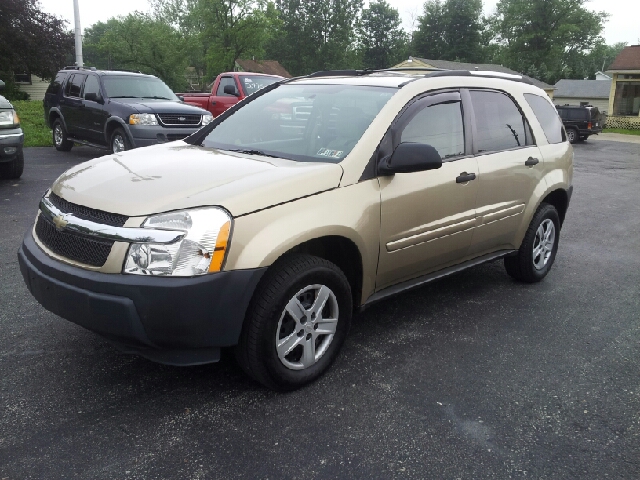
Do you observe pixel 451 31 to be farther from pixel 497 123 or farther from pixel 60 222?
pixel 60 222

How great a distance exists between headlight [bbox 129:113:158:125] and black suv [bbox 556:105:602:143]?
22.3 m

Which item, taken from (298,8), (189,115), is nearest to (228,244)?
Answer: (189,115)

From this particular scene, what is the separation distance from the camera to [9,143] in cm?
875

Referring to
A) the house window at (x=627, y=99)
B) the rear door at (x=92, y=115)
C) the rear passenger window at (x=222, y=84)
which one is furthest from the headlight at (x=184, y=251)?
the house window at (x=627, y=99)

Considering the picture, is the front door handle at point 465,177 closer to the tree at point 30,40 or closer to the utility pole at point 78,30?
the utility pole at point 78,30

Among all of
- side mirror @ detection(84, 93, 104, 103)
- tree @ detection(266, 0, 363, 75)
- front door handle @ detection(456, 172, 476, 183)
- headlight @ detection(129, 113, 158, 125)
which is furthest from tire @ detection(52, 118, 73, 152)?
tree @ detection(266, 0, 363, 75)

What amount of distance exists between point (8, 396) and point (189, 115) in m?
8.90

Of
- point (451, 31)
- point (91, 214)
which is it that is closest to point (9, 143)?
point (91, 214)

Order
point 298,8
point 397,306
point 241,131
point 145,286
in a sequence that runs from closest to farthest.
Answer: point 145,286 → point 241,131 → point 397,306 → point 298,8

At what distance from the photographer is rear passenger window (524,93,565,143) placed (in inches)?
209

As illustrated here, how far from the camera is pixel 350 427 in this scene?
10.0 feet

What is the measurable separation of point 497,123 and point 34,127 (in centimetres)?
1635

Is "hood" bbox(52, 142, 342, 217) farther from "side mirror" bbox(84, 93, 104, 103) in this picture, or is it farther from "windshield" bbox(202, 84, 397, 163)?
"side mirror" bbox(84, 93, 104, 103)

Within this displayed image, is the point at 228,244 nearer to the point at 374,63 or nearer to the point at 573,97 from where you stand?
the point at 573,97
